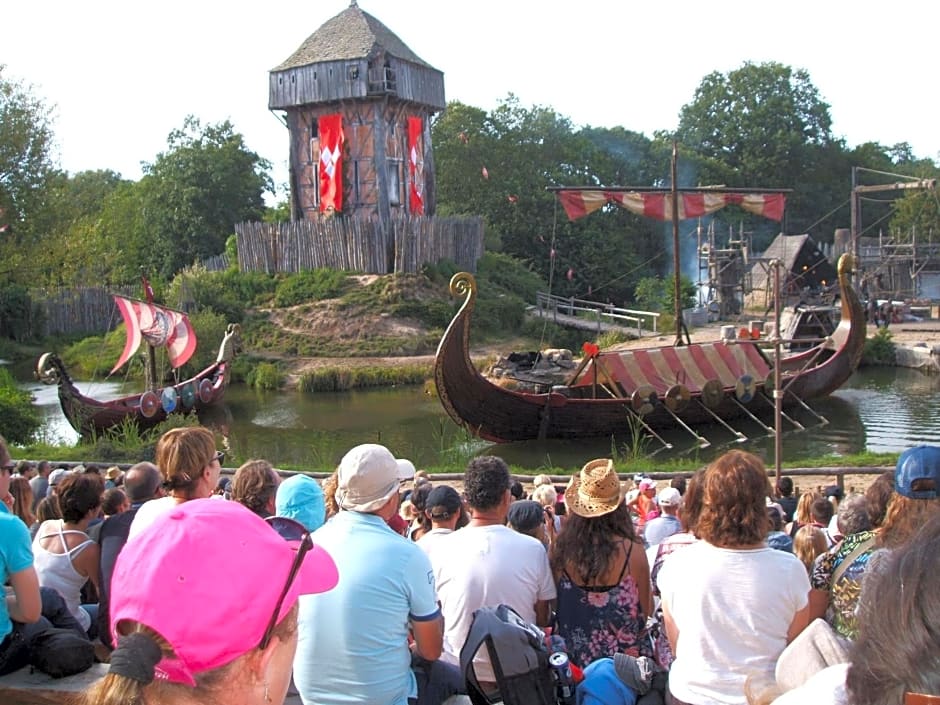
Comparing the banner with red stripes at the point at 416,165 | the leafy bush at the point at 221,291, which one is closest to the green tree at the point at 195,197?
the leafy bush at the point at 221,291

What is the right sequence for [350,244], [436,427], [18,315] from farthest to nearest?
[350,244] → [18,315] → [436,427]

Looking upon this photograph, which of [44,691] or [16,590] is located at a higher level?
[16,590]

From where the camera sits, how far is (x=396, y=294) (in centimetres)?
3030

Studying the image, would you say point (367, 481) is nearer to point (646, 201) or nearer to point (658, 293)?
point (646, 201)

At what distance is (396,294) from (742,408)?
585 inches

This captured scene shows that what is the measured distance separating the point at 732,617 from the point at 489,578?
0.89 metres

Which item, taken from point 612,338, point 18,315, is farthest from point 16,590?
point 18,315

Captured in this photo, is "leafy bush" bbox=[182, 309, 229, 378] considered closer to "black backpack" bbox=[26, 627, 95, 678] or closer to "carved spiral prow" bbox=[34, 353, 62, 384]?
"carved spiral prow" bbox=[34, 353, 62, 384]

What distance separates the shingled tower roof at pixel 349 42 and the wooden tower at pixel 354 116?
32 millimetres

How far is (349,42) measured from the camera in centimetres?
3281

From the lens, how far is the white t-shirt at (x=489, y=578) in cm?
368

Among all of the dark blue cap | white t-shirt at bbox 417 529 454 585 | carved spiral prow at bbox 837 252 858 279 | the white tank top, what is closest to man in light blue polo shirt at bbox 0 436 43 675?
the white tank top

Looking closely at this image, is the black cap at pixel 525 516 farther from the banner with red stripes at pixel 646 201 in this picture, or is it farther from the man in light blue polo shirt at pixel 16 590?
the banner with red stripes at pixel 646 201

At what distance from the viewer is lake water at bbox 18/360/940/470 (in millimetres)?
16062
